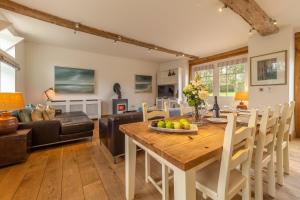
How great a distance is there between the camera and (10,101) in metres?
1.89

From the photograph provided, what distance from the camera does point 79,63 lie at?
543cm

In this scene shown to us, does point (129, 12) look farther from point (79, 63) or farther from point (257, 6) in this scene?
point (79, 63)

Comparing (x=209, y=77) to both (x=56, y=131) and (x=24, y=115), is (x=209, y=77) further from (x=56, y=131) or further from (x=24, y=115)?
(x=24, y=115)

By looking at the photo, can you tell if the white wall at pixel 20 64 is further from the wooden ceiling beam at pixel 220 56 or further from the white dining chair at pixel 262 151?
the wooden ceiling beam at pixel 220 56

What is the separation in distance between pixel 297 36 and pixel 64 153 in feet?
18.2

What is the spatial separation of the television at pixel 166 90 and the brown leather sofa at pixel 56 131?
4.26 meters

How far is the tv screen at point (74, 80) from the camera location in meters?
5.08

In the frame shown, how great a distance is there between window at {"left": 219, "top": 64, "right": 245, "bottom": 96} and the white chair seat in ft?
14.3

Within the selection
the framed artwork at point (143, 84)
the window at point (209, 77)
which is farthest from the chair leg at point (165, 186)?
the framed artwork at point (143, 84)

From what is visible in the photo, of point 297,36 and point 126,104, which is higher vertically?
point 297,36

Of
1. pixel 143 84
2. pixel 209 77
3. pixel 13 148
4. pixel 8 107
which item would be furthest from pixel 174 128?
pixel 143 84

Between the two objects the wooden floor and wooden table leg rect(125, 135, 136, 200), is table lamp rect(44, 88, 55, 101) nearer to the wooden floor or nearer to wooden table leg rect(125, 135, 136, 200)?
the wooden floor

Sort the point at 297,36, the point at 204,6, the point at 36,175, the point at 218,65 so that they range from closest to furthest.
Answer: the point at 36,175 < the point at 204,6 < the point at 297,36 < the point at 218,65

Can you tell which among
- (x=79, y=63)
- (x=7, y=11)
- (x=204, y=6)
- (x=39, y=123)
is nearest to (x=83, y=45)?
(x=79, y=63)
